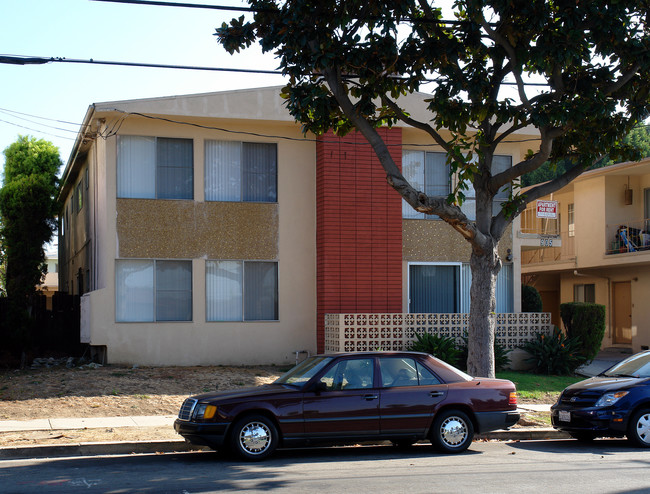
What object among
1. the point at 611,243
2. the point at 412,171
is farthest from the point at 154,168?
the point at 611,243

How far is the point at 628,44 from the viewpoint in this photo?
12.9 meters

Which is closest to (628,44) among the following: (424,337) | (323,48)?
(323,48)

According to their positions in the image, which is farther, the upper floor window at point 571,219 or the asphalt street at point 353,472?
the upper floor window at point 571,219

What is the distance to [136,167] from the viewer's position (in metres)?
19.3

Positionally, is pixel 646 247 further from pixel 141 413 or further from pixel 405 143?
pixel 141 413

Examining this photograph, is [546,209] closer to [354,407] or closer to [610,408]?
[610,408]

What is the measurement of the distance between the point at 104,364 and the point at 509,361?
32.8 feet

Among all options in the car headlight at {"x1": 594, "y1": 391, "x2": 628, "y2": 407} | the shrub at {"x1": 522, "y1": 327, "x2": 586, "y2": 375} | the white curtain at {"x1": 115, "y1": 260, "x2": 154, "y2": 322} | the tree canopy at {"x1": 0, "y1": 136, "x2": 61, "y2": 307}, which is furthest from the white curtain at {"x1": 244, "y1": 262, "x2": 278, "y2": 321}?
the car headlight at {"x1": 594, "y1": 391, "x2": 628, "y2": 407}

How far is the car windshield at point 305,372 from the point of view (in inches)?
417

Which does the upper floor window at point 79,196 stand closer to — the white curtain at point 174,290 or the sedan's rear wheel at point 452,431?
the white curtain at point 174,290

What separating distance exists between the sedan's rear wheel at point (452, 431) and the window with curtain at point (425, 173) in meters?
10.9

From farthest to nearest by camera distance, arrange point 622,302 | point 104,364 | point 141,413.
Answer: point 622,302, point 104,364, point 141,413

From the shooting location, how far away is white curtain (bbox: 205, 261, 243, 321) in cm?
1959

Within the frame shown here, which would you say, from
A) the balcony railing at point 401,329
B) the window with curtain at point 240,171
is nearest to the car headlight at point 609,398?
the balcony railing at point 401,329
